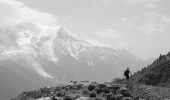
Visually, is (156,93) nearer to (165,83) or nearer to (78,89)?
(78,89)

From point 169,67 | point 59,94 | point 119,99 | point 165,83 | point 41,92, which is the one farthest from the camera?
point 169,67

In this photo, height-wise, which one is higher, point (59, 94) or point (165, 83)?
point (165, 83)

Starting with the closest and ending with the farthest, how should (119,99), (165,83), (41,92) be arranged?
(119,99), (41,92), (165,83)

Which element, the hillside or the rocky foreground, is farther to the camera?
the hillside

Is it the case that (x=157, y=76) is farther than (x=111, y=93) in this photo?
Yes

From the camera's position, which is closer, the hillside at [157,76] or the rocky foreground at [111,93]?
the rocky foreground at [111,93]

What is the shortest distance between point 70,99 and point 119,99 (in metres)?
4.78

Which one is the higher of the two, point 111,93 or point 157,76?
point 157,76

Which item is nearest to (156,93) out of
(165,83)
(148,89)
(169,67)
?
(148,89)

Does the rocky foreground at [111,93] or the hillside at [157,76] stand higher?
the hillside at [157,76]

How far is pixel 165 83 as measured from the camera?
70.8 metres

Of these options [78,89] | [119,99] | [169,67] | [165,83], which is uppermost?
[169,67]

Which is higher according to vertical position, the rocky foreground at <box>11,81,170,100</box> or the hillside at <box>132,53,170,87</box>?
the hillside at <box>132,53,170,87</box>

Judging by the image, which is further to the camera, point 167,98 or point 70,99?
point 167,98
